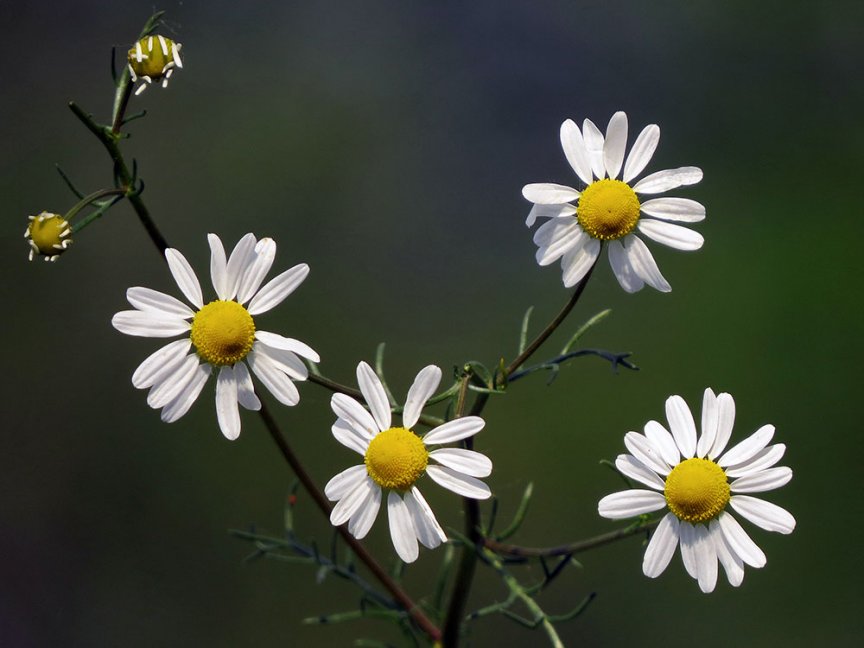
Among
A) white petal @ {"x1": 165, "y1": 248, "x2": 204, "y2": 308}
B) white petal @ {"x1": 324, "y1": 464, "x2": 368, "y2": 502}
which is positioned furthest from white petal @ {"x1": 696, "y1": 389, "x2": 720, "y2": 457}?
white petal @ {"x1": 165, "y1": 248, "x2": 204, "y2": 308}

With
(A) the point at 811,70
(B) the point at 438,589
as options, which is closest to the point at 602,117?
(A) the point at 811,70

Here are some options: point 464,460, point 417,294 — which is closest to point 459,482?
point 464,460

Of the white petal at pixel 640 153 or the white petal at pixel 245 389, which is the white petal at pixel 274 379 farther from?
the white petal at pixel 640 153

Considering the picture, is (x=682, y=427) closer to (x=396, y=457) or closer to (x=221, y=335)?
(x=396, y=457)

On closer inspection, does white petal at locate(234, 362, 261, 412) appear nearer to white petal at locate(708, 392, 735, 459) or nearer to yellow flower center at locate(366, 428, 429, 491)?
yellow flower center at locate(366, 428, 429, 491)

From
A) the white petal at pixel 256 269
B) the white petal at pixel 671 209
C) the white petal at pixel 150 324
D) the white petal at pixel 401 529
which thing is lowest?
the white petal at pixel 401 529

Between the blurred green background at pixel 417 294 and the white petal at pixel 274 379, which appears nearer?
the white petal at pixel 274 379

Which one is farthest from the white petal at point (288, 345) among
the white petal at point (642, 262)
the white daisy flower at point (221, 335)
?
the white petal at point (642, 262)
